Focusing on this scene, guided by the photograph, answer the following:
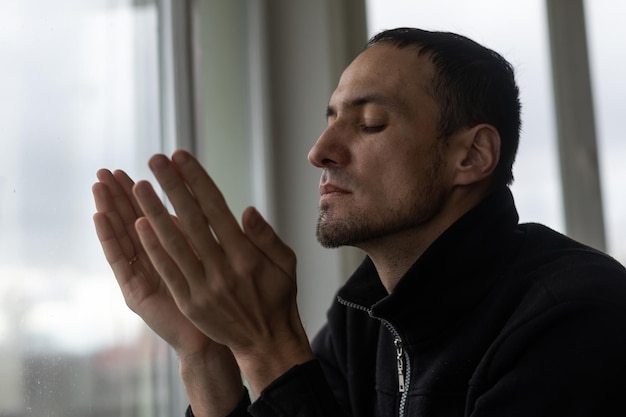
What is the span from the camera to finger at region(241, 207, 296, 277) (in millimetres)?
898

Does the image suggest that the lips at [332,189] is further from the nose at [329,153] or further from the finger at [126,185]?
the finger at [126,185]

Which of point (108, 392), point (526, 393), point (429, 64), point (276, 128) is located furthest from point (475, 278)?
point (276, 128)

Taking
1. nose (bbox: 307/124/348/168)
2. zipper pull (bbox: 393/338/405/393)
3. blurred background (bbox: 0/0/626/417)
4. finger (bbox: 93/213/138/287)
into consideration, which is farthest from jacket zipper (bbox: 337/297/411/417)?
blurred background (bbox: 0/0/626/417)

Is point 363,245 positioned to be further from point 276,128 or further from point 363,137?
point 276,128

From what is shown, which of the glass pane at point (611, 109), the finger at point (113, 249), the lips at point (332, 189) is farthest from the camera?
the glass pane at point (611, 109)

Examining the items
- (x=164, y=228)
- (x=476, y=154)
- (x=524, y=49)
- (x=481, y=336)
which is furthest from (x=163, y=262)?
(x=524, y=49)

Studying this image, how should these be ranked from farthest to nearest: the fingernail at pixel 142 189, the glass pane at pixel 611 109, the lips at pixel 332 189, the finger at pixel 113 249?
the glass pane at pixel 611 109 < the lips at pixel 332 189 < the finger at pixel 113 249 < the fingernail at pixel 142 189

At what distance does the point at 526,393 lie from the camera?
84cm

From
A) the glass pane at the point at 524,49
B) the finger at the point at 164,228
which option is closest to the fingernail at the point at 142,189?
the finger at the point at 164,228

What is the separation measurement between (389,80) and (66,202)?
496 millimetres

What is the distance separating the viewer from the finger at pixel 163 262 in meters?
0.85

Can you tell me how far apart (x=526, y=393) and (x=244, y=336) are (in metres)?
0.32

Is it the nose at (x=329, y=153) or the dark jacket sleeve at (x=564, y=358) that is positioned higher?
the nose at (x=329, y=153)

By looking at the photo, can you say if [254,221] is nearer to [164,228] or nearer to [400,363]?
[164,228]
